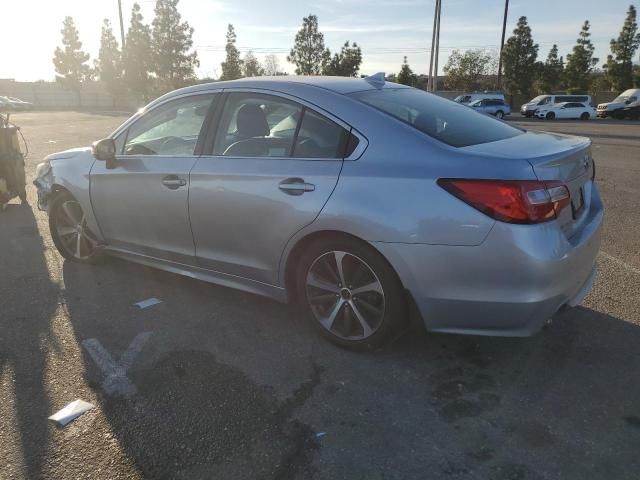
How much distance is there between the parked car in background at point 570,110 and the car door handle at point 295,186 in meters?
38.5

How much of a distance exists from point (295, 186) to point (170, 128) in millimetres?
1560

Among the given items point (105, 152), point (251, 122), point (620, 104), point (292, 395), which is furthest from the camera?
point (620, 104)

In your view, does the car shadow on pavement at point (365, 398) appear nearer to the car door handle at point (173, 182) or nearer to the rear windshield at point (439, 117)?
the car door handle at point (173, 182)

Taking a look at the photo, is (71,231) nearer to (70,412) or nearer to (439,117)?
(70,412)

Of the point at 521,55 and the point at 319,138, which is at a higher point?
the point at 521,55

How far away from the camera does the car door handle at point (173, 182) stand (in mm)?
3788

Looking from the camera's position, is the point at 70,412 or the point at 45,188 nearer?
the point at 70,412

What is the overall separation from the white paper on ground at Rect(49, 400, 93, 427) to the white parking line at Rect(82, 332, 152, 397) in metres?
0.15

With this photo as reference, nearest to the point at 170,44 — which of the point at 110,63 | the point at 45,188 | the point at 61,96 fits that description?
the point at 110,63

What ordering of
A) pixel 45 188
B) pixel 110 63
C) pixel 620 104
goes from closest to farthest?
pixel 45 188
pixel 620 104
pixel 110 63

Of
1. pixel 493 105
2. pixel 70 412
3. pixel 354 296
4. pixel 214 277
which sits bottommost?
pixel 70 412

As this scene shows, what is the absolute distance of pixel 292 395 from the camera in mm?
2908

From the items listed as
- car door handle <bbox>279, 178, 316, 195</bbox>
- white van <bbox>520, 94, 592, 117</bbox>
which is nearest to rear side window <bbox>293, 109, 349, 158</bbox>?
car door handle <bbox>279, 178, 316, 195</bbox>

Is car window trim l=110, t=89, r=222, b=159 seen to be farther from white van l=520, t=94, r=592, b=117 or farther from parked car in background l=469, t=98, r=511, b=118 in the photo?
white van l=520, t=94, r=592, b=117
